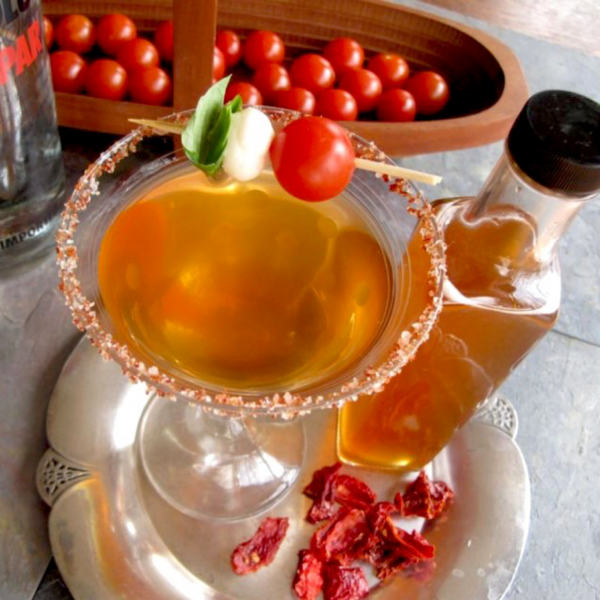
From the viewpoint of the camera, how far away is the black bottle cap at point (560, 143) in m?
0.57

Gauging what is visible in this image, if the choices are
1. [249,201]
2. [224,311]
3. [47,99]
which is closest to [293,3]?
[47,99]

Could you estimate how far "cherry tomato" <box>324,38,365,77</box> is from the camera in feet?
4.28

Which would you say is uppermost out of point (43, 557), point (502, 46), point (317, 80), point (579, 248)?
point (502, 46)

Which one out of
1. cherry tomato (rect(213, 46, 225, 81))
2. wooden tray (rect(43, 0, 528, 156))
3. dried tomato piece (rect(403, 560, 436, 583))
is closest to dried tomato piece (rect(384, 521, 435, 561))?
dried tomato piece (rect(403, 560, 436, 583))

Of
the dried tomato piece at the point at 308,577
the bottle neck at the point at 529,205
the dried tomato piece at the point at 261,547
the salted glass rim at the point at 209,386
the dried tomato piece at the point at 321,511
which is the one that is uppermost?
the bottle neck at the point at 529,205

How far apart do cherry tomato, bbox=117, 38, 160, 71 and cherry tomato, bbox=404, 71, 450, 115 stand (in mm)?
464

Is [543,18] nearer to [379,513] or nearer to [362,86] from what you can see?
[362,86]

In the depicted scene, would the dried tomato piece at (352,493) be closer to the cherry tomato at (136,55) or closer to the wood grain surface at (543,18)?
the cherry tomato at (136,55)

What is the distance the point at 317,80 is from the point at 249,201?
22.4 inches

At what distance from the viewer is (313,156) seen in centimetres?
62

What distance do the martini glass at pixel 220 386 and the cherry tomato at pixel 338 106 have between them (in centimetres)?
48

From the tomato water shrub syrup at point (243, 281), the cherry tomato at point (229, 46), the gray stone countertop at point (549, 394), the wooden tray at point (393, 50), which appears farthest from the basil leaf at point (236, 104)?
the cherry tomato at point (229, 46)

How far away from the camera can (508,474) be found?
913 millimetres

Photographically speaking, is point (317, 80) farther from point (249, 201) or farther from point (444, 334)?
point (444, 334)
